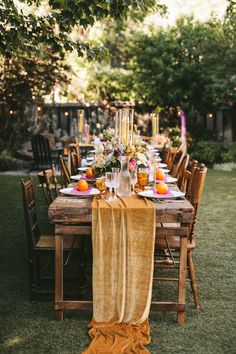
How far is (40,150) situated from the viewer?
11.4m

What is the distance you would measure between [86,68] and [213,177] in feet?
22.5

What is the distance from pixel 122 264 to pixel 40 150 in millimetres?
8030

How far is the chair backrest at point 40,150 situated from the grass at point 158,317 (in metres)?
5.35

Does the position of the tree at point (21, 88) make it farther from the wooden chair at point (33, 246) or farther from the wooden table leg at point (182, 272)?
the wooden table leg at point (182, 272)

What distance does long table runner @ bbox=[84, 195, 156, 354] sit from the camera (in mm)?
3529

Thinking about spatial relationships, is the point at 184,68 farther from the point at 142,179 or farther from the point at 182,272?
the point at 182,272

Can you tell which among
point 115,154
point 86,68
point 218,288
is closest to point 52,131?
point 86,68

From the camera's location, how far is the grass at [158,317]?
10.9 ft

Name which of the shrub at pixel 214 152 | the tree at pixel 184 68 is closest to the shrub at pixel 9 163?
the tree at pixel 184 68

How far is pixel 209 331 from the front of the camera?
3.51 m

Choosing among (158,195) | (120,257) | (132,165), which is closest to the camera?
(120,257)

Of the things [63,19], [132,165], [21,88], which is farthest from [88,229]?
[21,88]

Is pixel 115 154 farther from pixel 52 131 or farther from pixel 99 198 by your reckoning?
pixel 52 131

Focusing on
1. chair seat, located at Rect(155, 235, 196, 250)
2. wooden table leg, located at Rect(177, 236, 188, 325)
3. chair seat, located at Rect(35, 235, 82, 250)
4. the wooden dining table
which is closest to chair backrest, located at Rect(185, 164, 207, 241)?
chair seat, located at Rect(155, 235, 196, 250)
